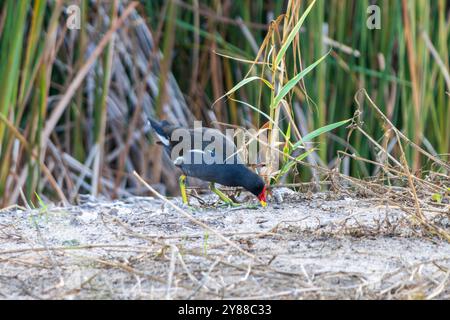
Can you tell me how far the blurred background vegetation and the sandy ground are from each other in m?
1.38

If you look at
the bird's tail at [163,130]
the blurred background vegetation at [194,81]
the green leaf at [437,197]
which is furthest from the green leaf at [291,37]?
the blurred background vegetation at [194,81]

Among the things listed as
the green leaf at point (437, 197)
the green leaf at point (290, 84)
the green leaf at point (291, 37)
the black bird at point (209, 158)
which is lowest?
the black bird at point (209, 158)

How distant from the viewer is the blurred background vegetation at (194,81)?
4457 millimetres

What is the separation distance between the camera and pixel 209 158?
3729 millimetres

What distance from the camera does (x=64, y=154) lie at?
189 inches

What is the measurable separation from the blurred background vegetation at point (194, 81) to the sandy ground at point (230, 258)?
1.38m

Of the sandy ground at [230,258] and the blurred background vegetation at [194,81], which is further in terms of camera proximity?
the blurred background vegetation at [194,81]

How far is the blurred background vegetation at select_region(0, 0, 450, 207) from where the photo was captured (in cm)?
446

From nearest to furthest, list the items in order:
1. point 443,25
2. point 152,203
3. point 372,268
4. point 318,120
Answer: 1. point 372,268
2. point 152,203
3. point 318,120
4. point 443,25

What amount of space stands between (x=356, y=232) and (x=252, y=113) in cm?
241

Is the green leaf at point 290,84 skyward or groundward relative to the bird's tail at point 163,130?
skyward

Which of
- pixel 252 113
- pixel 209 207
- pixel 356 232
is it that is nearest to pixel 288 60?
pixel 252 113

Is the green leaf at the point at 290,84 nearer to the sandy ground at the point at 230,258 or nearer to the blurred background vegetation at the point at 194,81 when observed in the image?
the sandy ground at the point at 230,258
